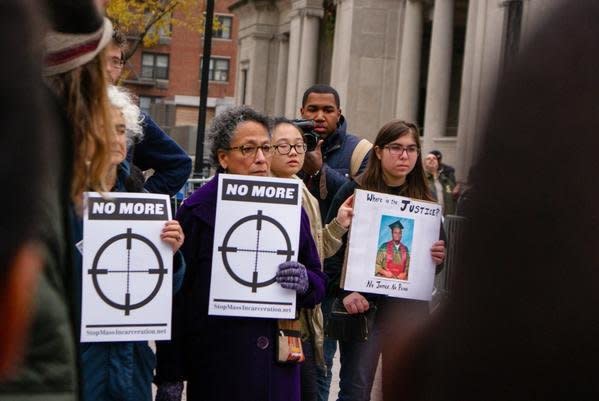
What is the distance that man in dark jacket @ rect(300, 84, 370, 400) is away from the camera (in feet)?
24.7

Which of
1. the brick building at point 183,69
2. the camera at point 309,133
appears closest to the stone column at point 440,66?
the camera at point 309,133

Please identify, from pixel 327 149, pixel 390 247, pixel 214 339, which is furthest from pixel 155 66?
pixel 214 339

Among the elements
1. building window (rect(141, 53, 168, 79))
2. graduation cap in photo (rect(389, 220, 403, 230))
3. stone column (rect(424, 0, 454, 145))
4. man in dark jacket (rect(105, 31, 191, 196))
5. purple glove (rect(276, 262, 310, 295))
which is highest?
building window (rect(141, 53, 168, 79))

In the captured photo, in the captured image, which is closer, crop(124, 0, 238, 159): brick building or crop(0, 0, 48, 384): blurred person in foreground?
crop(0, 0, 48, 384): blurred person in foreground

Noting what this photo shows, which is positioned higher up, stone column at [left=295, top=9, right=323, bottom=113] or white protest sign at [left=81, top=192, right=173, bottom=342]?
stone column at [left=295, top=9, right=323, bottom=113]

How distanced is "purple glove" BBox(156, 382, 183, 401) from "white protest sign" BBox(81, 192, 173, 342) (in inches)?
13.6

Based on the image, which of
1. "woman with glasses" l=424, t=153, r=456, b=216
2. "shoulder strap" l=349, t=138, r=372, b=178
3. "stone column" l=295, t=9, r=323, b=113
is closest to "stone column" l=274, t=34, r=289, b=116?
"stone column" l=295, t=9, r=323, b=113

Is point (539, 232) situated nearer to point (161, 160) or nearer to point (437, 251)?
point (161, 160)

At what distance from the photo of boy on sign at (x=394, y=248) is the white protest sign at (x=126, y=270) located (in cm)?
195

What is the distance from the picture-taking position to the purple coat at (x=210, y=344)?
5453 millimetres

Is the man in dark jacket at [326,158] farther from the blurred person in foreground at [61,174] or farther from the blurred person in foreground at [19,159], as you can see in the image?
the blurred person in foreground at [19,159]

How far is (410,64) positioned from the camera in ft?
126

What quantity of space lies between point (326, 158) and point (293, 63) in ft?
145

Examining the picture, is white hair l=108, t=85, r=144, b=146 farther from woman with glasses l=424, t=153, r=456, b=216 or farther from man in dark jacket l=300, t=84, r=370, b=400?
woman with glasses l=424, t=153, r=456, b=216
